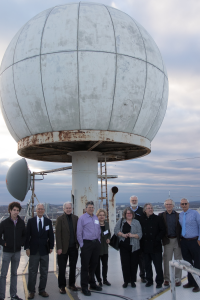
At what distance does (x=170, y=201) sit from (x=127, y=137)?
10.7 feet

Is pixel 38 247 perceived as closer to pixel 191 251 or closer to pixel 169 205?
pixel 169 205

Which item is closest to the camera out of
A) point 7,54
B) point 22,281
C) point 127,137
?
point 22,281

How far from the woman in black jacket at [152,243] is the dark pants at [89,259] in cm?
91

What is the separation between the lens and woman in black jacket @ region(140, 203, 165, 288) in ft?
17.5

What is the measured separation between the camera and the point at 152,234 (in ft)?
17.6

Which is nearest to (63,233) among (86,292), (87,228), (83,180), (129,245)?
(87,228)

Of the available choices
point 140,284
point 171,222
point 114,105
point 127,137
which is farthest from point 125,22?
point 140,284

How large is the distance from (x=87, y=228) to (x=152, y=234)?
1.20 metres

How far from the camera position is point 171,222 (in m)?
5.52

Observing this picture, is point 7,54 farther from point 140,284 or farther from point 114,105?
point 140,284

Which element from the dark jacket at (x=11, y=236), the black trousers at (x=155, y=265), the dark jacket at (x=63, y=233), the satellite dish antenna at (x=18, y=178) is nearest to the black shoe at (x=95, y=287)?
the dark jacket at (x=63, y=233)

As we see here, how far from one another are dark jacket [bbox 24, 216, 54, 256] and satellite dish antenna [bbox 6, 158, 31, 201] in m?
5.80

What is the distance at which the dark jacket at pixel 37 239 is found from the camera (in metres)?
5.05

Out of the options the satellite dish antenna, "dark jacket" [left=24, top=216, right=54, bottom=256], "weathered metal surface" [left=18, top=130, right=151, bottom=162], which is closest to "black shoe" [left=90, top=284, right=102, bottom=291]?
"dark jacket" [left=24, top=216, right=54, bottom=256]
